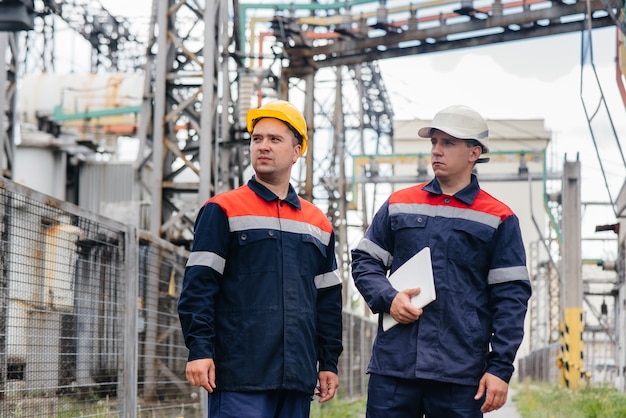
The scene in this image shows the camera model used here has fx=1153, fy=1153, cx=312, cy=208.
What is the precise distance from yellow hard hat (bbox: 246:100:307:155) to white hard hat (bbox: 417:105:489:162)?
1.92ft

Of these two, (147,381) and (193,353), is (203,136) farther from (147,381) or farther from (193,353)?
(193,353)

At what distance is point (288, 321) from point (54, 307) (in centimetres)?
213

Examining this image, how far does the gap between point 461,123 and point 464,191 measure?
0.98 ft

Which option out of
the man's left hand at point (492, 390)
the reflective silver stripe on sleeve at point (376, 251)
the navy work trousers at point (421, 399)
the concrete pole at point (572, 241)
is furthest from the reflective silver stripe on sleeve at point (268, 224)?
the concrete pole at point (572, 241)

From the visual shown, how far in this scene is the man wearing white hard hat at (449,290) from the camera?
4688mm

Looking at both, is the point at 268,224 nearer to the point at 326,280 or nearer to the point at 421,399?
the point at 326,280

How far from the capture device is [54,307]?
20.7 ft

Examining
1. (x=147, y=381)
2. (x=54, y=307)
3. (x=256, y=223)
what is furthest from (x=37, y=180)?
(x=256, y=223)

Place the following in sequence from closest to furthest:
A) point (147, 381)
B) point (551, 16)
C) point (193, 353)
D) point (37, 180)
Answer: point (193, 353)
point (147, 381)
point (551, 16)
point (37, 180)

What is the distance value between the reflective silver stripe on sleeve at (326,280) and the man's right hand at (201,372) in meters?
0.70

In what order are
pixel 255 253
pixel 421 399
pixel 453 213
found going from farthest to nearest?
pixel 453 213 → pixel 421 399 → pixel 255 253

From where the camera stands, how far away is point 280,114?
15.9ft

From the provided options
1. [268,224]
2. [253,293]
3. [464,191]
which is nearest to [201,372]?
[253,293]

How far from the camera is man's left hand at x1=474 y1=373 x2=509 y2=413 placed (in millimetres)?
4613
